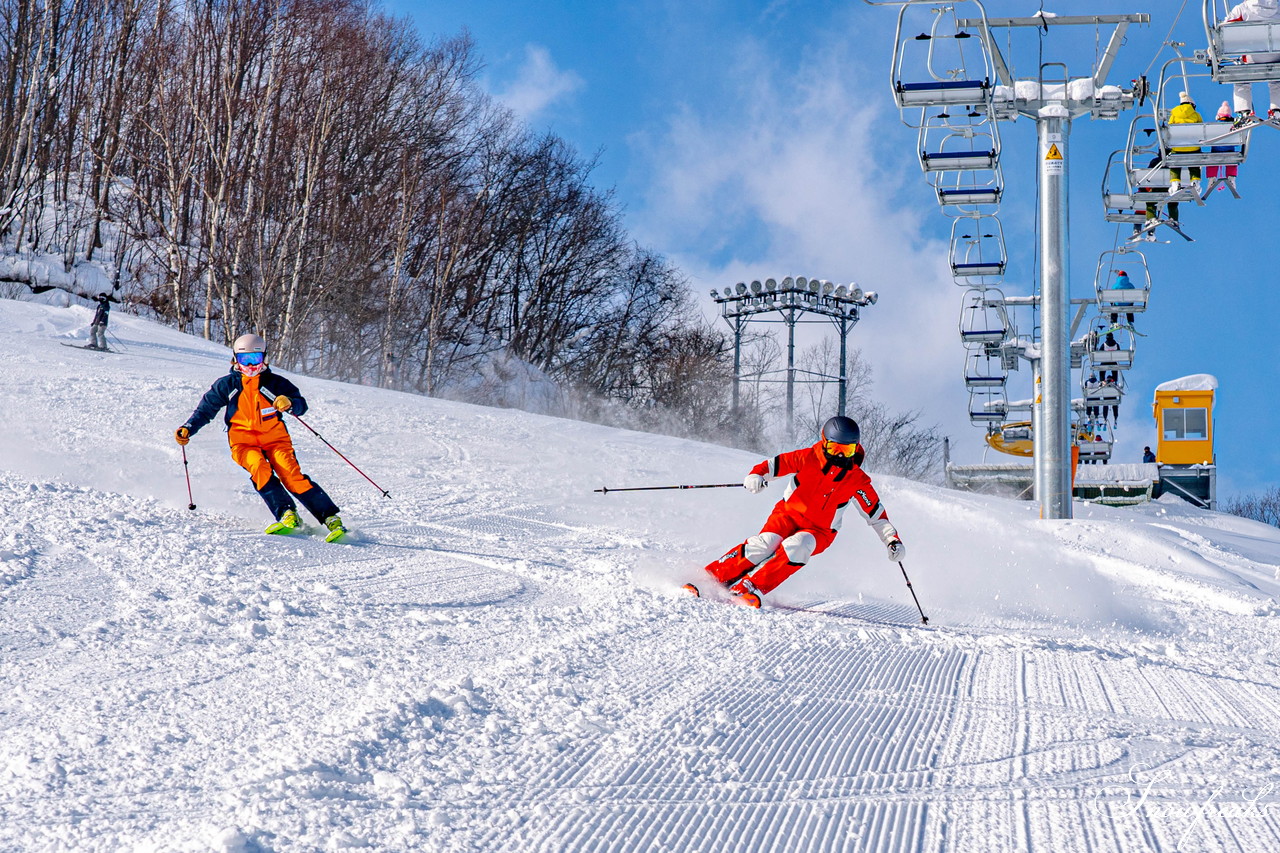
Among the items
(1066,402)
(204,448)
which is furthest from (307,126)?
(1066,402)

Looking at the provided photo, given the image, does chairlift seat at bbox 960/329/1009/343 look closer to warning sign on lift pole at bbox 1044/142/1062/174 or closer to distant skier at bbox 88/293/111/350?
warning sign on lift pole at bbox 1044/142/1062/174

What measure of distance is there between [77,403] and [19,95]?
19.8 metres

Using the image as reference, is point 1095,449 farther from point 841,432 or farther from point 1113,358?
point 841,432

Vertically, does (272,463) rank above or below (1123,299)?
below

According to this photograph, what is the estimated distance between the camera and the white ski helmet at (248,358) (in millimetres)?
7555

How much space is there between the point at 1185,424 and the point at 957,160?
1795 centimetres

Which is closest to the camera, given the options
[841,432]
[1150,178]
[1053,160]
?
[841,432]

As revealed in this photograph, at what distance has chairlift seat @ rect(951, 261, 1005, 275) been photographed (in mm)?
17141

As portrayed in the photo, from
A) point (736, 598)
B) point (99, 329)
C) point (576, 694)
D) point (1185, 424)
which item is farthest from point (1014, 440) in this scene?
point (576, 694)

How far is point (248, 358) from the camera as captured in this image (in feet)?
24.8

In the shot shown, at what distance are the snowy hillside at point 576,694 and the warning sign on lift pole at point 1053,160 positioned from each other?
21.0 ft

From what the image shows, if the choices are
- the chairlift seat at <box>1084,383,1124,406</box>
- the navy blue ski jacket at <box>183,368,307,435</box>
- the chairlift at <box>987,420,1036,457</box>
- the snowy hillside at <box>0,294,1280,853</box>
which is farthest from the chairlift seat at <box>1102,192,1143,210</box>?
the chairlift at <box>987,420,1036,457</box>

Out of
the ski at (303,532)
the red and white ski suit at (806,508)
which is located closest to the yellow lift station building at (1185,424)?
the red and white ski suit at (806,508)

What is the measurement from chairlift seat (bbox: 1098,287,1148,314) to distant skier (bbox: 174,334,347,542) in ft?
53.6
